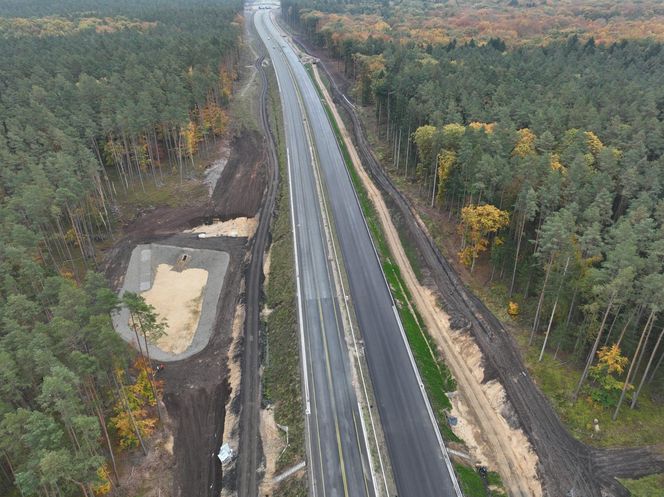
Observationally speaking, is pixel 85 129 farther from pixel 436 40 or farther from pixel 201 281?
pixel 436 40

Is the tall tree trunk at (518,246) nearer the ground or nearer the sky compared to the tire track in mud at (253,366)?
nearer the sky

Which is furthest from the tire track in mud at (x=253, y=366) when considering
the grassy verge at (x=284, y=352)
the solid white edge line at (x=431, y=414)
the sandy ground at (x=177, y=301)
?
the solid white edge line at (x=431, y=414)

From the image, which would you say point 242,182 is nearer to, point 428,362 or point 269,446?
point 428,362

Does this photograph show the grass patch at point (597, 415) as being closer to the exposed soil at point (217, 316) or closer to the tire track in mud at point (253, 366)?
the tire track in mud at point (253, 366)

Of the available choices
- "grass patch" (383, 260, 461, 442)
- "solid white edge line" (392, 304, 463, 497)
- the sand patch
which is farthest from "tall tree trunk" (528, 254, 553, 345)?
the sand patch

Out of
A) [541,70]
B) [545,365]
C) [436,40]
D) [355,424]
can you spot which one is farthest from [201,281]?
[436,40]

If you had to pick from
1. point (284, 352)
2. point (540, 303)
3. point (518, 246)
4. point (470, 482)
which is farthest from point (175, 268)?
point (540, 303)
